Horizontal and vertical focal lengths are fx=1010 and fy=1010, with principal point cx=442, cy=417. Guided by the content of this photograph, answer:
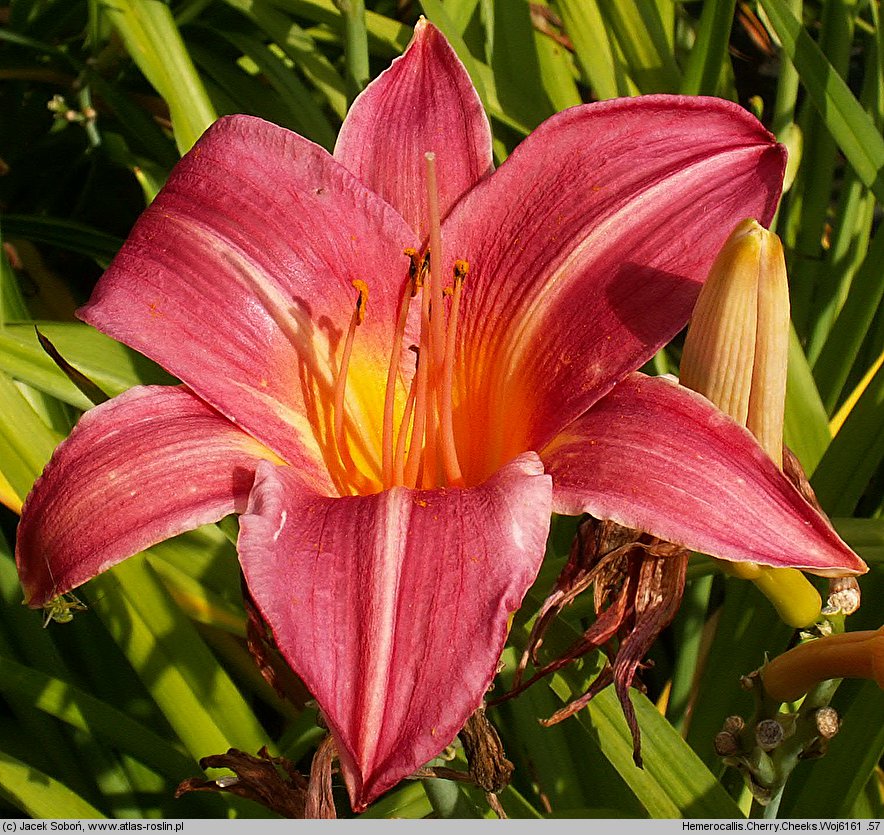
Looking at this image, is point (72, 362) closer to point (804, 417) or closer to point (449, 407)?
point (449, 407)

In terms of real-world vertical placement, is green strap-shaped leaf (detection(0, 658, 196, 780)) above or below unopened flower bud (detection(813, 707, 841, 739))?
below

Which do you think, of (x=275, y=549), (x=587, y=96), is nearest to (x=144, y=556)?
(x=275, y=549)

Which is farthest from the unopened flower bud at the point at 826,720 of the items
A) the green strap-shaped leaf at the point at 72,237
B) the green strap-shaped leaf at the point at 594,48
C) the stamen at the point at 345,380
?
the green strap-shaped leaf at the point at 72,237

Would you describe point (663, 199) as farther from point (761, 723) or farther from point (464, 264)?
point (761, 723)

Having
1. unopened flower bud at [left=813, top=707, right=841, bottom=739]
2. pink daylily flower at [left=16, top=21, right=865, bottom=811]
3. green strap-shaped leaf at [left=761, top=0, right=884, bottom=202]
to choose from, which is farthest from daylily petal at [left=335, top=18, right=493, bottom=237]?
unopened flower bud at [left=813, top=707, right=841, bottom=739]

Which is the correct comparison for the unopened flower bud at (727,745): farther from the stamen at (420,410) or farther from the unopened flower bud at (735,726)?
the stamen at (420,410)

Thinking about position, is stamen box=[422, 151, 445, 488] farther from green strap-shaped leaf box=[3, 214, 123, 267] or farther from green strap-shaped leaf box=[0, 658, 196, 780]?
green strap-shaped leaf box=[3, 214, 123, 267]

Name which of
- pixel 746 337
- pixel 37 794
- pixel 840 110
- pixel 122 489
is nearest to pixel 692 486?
pixel 746 337
